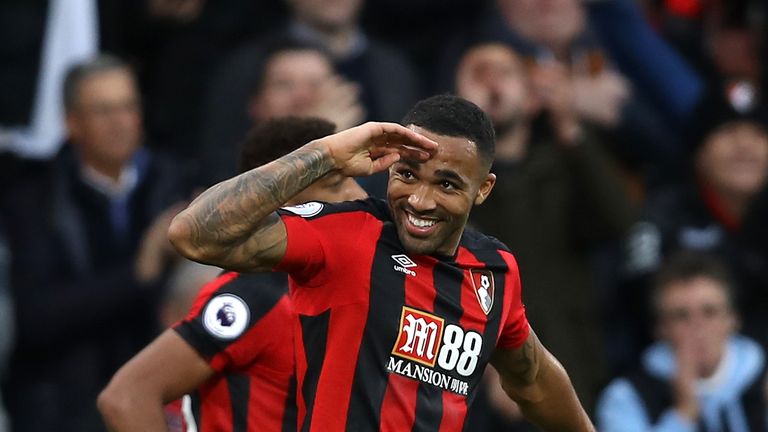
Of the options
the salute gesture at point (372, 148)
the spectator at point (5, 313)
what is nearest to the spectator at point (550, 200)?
the spectator at point (5, 313)

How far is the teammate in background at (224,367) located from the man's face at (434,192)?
729mm

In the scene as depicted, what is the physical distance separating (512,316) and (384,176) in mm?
2138

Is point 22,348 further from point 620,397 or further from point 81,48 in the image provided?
point 620,397

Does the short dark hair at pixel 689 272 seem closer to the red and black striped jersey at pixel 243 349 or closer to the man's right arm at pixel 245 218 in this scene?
the red and black striped jersey at pixel 243 349

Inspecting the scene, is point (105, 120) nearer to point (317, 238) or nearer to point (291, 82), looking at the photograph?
point (291, 82)

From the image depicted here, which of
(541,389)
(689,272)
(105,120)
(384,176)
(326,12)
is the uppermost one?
(326,12)

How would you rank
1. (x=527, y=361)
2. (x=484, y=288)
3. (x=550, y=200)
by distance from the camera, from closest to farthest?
1. (x=484, y=288)
2. (x=527, y=361)
3. (x=550, y=200)

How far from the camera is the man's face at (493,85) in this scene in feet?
26.6

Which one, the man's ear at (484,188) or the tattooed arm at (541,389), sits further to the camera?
the tattooed arm at (541,389)

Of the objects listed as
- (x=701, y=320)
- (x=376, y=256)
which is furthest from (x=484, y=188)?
(x=701, y=320)

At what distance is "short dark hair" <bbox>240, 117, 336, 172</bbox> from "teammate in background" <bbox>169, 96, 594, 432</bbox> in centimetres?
92

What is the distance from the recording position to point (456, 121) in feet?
13.8

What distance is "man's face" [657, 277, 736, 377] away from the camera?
26.2ft

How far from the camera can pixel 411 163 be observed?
165 inches
